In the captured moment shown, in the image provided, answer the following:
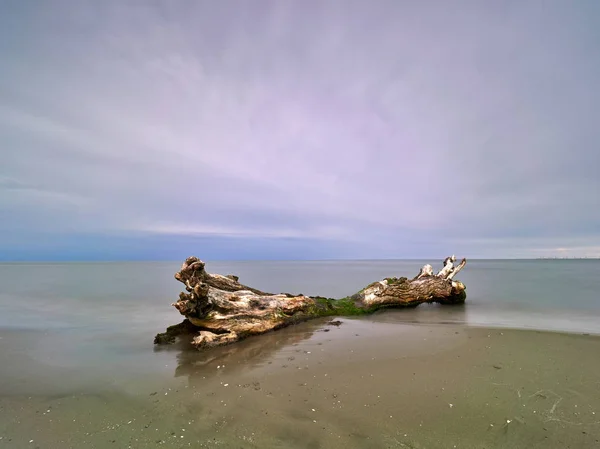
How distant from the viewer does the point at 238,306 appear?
10703mm

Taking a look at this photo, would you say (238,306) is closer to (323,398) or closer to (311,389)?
(311,389)

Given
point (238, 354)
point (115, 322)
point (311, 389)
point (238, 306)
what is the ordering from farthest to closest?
point (115, 322), point (238, 306), point (238, 354), point (311, 389)

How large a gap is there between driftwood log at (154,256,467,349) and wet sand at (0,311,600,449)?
1126 mm

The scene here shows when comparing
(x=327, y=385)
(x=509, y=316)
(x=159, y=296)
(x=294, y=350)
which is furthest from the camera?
(x=159, y=296)

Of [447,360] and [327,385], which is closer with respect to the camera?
[327,385]

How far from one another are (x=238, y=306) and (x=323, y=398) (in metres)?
5.70

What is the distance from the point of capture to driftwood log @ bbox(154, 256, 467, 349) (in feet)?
31.5

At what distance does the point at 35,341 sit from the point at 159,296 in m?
11.9

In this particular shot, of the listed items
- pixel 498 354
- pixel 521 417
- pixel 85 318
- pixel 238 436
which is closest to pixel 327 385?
pixel 238 436

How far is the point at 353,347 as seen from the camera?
29.0 feet

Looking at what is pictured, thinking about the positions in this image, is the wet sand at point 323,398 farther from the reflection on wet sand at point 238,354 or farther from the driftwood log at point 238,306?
the driftwood log at point 238,306

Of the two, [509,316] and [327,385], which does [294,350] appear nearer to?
[327,385]

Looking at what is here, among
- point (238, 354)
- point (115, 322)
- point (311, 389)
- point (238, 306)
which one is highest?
point (238, 306)

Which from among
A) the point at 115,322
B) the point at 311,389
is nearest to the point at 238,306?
the point at 311,389
